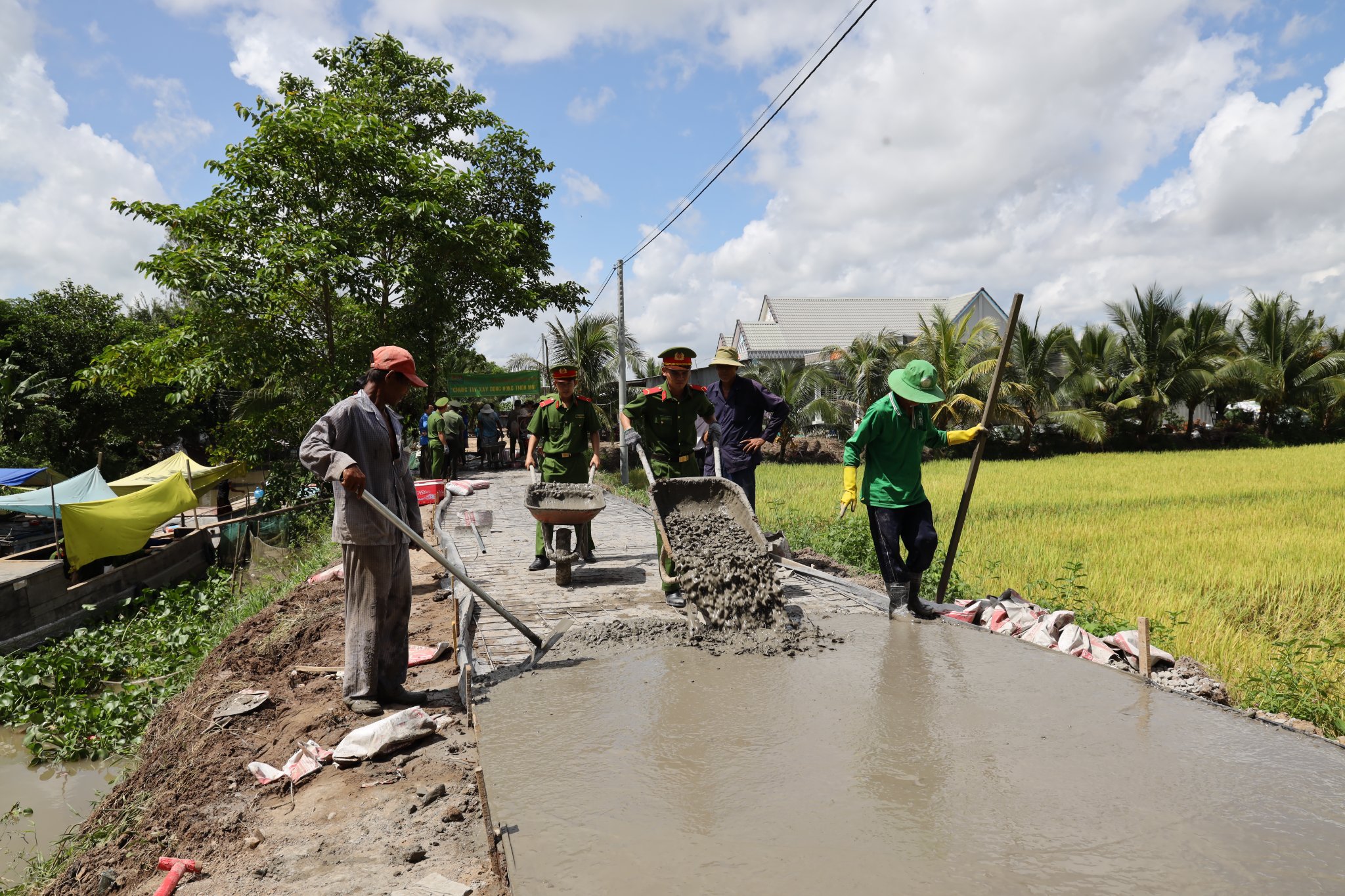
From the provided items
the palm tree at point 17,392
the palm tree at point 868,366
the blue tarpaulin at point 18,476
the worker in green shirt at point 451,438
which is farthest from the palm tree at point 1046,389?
the palm tree at point 17,392

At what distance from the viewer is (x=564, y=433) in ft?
21.9

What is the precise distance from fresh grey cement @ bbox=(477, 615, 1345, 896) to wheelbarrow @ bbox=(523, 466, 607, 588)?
1.90 metres

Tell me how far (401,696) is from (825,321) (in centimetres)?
3061

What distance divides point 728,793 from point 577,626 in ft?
7.40

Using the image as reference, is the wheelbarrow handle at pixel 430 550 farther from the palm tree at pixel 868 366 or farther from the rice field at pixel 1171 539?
the palm tree at pixel 868 366

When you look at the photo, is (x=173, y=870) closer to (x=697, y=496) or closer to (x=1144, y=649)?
(x=697, y=496)

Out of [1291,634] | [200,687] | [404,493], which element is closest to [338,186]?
[200,687]

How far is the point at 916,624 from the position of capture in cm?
501

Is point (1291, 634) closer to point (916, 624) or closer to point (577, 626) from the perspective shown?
point (916, 624)

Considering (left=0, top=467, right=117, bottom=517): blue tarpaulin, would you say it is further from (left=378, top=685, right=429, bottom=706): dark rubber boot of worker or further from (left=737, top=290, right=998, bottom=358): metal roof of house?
(left=737, top=290, right=998, bottom=358): metal roof of house

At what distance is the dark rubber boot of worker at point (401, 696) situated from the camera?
157 inches

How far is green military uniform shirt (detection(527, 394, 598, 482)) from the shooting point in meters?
6.67

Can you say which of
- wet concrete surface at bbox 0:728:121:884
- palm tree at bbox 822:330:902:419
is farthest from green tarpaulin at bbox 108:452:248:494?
palm tree at bbox 822:330:902:419

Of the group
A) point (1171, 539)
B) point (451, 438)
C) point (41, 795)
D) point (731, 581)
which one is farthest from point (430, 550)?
point (451, 438)
